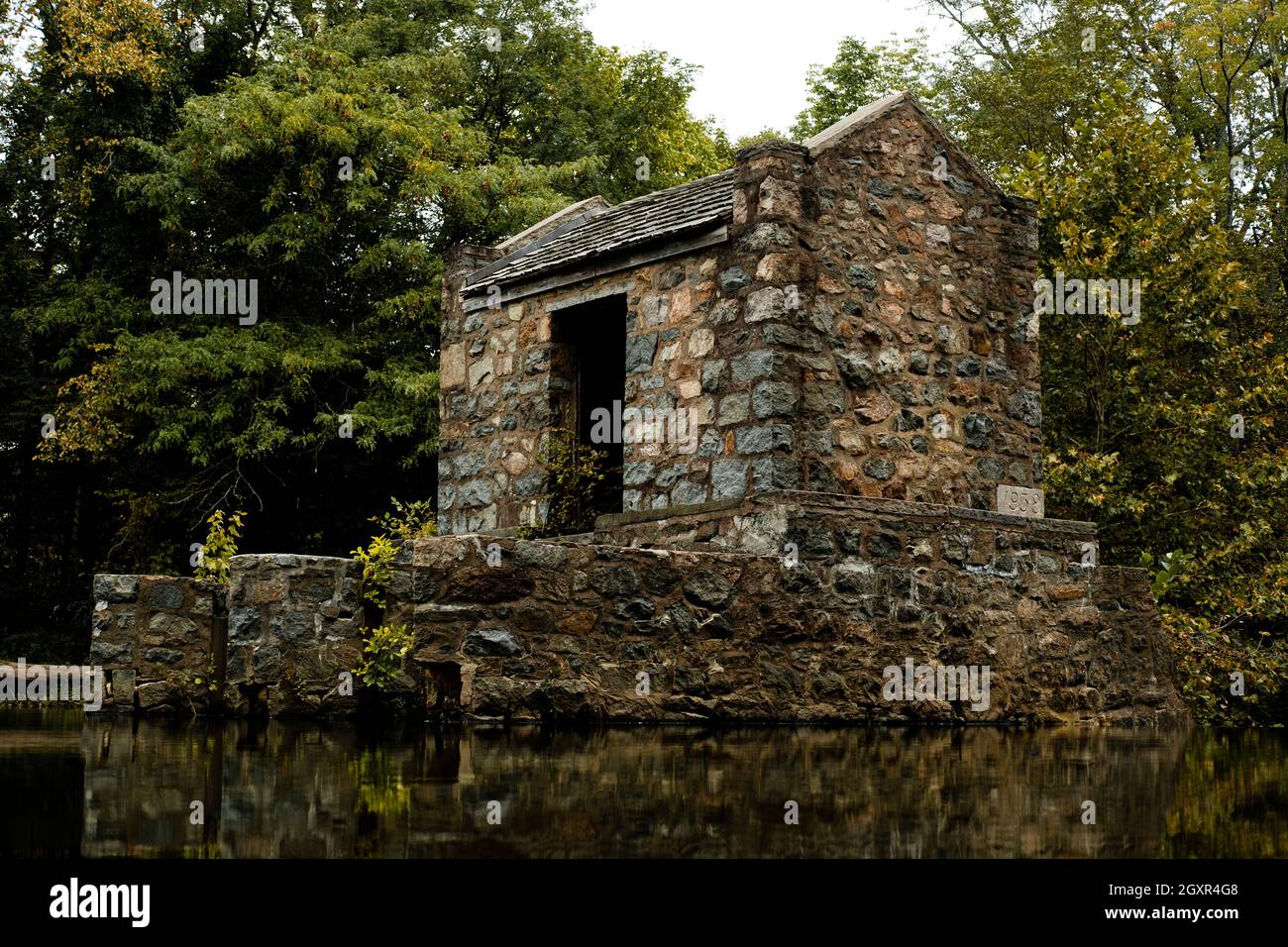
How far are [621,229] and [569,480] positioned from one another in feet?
7.63

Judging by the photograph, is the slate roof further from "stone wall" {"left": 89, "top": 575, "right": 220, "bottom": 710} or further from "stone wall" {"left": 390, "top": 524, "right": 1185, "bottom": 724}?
"stone wall" {"left": 89, "top": 575, "right": 220, "bottom": 710}

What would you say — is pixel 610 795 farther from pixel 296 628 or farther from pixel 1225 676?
pixel 1225 676

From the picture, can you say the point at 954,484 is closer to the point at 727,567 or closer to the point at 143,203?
the point at 727,567

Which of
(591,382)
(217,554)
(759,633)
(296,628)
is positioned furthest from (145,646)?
(591,382)

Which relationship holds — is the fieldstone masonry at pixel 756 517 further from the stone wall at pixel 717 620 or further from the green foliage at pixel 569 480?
the green foliage at pixel 569 480

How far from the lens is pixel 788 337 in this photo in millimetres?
10320

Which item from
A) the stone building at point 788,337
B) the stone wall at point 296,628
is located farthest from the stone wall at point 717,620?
the stone building at point 788,337

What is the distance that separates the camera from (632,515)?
10.9m

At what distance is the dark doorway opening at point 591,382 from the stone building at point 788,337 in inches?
1.4

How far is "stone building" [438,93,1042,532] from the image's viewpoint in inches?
412

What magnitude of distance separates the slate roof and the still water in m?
4.81

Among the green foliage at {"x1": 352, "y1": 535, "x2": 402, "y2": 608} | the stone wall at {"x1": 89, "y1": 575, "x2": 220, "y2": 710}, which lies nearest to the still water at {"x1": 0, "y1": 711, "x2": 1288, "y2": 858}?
the green foliage at {"x1": 352, "y1": 535, "x2": 402, "y2": 608}

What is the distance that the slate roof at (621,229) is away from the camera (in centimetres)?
1123
